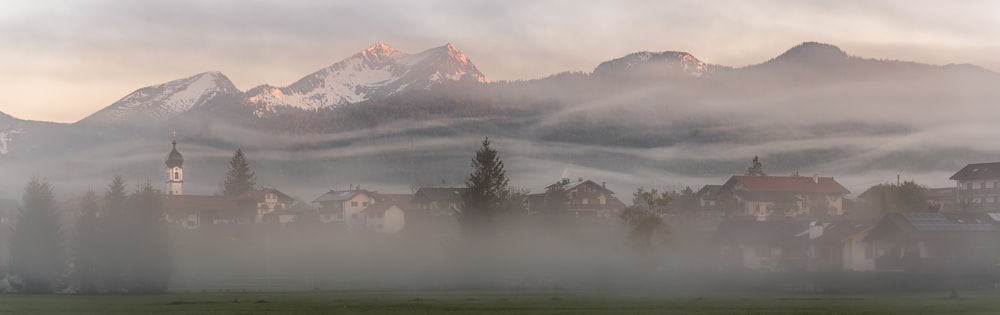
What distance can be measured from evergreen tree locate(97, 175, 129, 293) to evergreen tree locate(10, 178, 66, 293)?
4.58 m

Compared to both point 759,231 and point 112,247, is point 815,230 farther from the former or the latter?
point 112,247

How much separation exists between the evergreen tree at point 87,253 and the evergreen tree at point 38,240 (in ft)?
6.84

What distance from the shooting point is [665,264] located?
129250mm

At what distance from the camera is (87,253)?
382 ft

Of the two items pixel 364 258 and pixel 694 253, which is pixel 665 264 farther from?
pixel 364 258

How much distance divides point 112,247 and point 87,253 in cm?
245

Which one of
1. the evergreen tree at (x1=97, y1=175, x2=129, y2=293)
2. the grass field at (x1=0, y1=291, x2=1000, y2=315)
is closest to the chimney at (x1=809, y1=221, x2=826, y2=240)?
the grass field at (x1=0, y1=291, x2=1000, y2=315)

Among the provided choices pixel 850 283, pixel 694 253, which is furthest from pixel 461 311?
pixel 694 253

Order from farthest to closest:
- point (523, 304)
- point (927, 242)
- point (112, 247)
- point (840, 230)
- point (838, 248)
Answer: point (840, 230) < point (838, 248) < point (927, 242) < point (112, 247) < point (523, 304)

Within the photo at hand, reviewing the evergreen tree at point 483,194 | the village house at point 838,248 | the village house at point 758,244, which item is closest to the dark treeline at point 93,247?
the evergreen tree at point 483,194

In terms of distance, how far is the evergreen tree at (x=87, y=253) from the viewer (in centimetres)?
11281

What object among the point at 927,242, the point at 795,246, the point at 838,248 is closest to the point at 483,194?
the point at 795,246

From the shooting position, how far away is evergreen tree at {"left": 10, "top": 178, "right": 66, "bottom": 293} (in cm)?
11744

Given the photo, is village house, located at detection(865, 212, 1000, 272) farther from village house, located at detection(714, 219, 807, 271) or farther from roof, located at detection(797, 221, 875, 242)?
village house, located at detection(714, 219, 807, 271)
